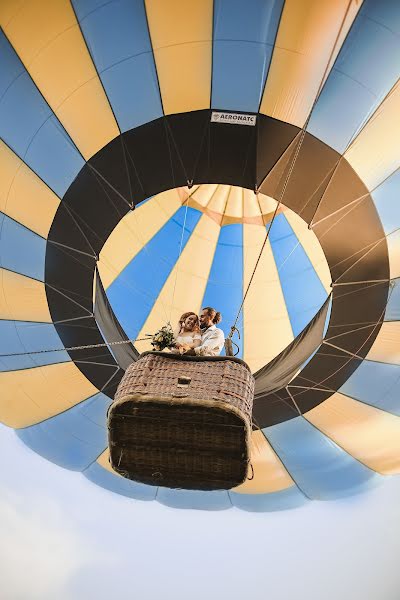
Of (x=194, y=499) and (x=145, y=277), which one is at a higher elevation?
(x=145, y=277)

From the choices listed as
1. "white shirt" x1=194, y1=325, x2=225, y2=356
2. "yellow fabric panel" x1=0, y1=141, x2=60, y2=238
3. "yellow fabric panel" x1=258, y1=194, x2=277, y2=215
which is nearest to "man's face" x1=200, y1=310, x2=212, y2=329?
"white shirt" x1=194, y1=325, x2=225, y2=356

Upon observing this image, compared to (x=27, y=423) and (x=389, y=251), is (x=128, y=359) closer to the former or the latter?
(x=27, y=423)

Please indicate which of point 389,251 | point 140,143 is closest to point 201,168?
point 140,143

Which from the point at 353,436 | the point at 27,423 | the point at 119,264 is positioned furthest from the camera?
the point at 119,264

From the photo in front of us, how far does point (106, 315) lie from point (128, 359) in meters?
0.28

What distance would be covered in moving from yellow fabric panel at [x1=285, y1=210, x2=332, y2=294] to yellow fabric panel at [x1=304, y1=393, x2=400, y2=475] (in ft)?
2.83

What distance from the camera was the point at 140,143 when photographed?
2.62 metres

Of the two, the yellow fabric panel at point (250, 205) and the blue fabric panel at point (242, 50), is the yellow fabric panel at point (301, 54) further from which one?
the yellow fabric panel at point (250, 205)

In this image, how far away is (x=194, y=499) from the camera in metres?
3.52

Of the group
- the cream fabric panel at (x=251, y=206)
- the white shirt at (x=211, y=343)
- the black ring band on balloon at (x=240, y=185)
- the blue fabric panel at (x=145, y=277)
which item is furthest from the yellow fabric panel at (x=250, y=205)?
the white shirt at (x=211, y=343)

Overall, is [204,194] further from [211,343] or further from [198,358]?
[198,358]

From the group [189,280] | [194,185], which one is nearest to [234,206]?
[189,280]

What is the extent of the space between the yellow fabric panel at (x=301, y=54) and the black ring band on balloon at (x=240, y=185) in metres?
0.09

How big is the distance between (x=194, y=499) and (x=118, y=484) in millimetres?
468
